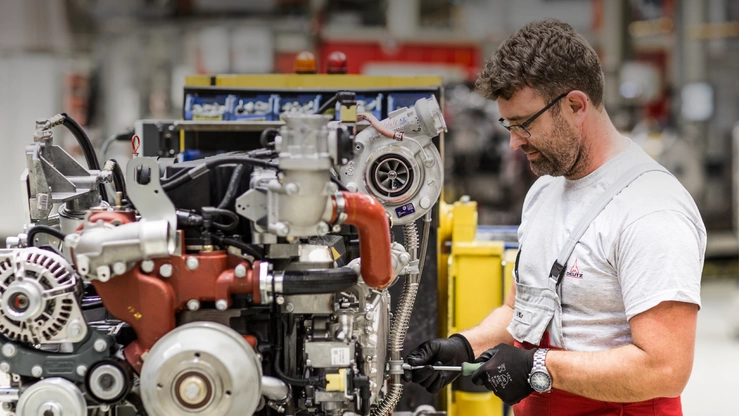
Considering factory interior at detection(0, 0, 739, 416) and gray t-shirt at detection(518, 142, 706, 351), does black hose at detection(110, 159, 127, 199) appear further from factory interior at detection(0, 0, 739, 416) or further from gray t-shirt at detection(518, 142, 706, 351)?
gray t-shirt at detection(518, 142, 706, 351)

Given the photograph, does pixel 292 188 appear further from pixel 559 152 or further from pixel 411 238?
pixel 559 152

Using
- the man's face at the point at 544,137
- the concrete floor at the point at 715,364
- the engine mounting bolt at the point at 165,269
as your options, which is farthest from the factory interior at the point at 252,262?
the concrete floor at the point at 715,364

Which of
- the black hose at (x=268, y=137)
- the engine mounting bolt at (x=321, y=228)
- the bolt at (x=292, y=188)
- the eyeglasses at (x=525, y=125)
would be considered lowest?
the engine mounting bolt at (x=321, y=228)

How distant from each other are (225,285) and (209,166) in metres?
0.30

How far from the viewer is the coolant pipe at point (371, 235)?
1.86 metres

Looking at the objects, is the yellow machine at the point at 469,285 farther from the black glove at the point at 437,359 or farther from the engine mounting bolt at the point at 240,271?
the engine mounting bolt at the point at 240,271

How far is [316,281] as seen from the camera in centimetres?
187

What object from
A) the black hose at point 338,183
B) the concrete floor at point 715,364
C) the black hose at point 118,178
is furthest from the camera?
the concrete floor at point 715,364

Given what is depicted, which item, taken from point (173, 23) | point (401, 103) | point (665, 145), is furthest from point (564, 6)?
point (401, 103)

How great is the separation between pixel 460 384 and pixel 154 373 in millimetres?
1648

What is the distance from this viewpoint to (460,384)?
3.18 meters

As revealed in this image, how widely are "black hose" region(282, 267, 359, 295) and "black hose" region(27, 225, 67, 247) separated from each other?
21.6 inches

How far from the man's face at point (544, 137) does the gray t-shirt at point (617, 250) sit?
0.28 feet

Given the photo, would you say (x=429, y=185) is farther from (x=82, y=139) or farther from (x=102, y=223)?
(x=82, y=139)
